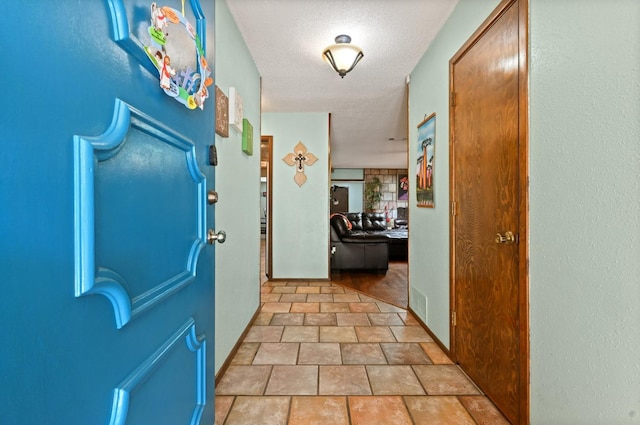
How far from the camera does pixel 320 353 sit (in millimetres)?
2189

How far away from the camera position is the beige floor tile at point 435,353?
2.07 meters

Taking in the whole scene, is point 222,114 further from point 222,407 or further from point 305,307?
point 305,307

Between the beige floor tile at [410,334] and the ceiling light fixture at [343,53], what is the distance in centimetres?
217

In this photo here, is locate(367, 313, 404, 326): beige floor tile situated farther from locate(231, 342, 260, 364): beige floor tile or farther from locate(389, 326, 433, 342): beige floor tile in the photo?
locate(231, 342, 260, 364): beige floor tile

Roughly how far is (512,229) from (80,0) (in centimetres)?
162

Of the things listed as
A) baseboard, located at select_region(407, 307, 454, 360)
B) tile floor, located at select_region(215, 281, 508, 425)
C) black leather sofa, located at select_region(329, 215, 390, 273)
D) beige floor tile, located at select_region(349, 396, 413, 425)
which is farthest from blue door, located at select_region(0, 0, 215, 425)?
black leather sofa, located at select_region(329, 215, 390, 273)

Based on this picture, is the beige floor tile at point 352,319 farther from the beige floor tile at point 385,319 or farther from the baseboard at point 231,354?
the baseboard at point 231,354

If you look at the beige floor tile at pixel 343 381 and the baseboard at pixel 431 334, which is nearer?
the beige floor tile at pixel 343 381

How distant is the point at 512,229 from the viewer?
142 centimetres

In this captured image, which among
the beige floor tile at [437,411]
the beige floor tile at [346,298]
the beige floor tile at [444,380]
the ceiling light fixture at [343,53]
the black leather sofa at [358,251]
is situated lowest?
the beige floor tile at [437,411]

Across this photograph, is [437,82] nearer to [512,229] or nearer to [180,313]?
[512,229]

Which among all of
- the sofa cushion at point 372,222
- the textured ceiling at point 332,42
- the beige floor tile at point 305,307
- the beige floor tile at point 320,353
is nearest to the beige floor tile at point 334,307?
the beige floor tile at point 305,307

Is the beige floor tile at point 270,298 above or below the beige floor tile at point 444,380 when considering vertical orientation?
above

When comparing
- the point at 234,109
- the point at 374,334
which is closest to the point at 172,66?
the point at 234,109
